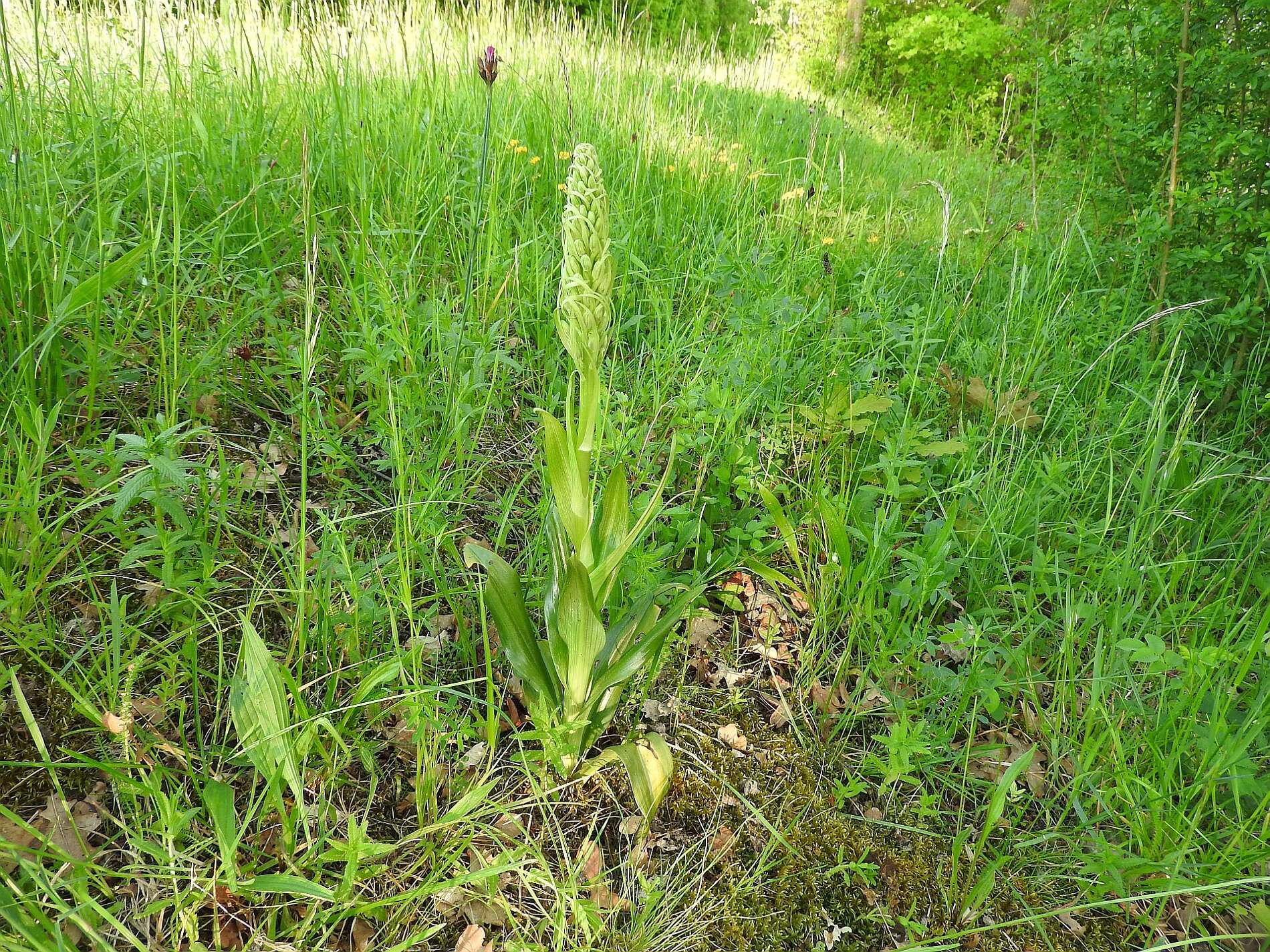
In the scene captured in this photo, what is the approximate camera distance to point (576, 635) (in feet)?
4.64

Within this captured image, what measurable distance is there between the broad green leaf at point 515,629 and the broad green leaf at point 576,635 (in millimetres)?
36

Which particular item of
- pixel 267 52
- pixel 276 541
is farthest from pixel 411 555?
pixel 267 52

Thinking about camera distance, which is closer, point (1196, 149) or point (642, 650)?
point (642, 650)

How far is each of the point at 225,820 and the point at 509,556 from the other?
900mm

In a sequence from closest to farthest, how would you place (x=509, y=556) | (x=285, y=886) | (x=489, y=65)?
(x=285, y=886) < (x=489, y=65) < (x=509, y=556)

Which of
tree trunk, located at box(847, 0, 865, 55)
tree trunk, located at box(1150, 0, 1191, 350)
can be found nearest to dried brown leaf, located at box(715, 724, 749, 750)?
tree trunk, located at box(1150, 0, 1191, 350)

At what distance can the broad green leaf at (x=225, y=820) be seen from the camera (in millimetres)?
1138

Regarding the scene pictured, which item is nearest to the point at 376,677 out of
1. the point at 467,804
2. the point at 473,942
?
the point at 467,804

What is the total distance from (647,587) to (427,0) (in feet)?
16.1

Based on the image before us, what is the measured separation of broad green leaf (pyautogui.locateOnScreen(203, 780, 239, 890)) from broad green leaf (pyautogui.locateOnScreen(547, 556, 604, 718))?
0.61 meters

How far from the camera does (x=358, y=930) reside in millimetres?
1255

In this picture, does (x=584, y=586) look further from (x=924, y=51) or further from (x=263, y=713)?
(x=924, y=51)

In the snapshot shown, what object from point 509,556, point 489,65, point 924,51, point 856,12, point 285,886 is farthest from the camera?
point 924,51

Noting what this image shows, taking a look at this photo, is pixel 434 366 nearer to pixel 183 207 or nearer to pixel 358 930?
pixel 183 207
